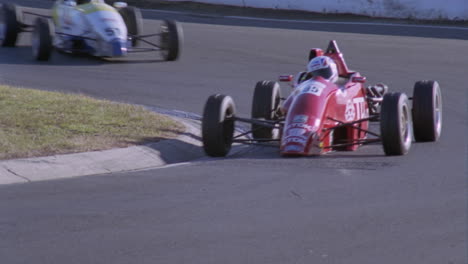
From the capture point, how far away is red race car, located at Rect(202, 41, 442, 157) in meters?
9.91

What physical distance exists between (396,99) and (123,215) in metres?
3.81

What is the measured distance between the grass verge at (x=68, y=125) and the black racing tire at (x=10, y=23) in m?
6.67

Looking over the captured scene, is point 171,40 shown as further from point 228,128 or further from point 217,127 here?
point 217,127

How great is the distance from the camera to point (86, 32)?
18344 millimetres

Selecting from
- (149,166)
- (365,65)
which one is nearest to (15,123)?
(149,166)

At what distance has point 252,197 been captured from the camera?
8.02 m

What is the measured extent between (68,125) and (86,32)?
7.51 metres

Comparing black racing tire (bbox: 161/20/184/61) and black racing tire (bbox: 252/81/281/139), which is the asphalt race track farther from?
black racing tire (bbox: 161/20/184/61)

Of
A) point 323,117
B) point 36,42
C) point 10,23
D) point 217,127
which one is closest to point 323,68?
point 323,117

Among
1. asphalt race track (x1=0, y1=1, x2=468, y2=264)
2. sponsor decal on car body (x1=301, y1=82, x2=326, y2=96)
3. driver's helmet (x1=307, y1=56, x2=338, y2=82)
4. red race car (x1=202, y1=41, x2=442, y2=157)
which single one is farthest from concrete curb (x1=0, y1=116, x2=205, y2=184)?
driver's helmet (x1=307, y1=56, x2=338, y2=82)

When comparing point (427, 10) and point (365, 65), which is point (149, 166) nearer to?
point (365, 65)

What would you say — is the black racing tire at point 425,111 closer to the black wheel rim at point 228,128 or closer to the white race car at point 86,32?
the black wheel rim at point 228,128

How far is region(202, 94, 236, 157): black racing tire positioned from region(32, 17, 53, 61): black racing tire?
853cm

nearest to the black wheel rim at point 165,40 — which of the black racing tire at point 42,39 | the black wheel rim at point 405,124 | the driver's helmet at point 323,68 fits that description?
the black racing tire at point 42,39
